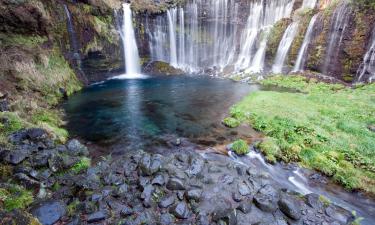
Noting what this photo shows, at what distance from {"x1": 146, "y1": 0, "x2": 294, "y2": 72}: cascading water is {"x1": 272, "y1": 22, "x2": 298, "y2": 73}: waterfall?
3108 millimetres

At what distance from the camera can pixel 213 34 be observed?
41969 mm

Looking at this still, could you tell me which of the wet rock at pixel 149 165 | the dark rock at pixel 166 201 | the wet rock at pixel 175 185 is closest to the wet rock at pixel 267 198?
the wet rock at pixel 175 185

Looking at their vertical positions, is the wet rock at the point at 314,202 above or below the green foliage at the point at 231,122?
below

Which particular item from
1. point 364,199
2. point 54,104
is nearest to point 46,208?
point 364,199

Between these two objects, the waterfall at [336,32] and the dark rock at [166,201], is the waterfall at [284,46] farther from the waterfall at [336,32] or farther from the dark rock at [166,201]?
the dark rock at [166,201]

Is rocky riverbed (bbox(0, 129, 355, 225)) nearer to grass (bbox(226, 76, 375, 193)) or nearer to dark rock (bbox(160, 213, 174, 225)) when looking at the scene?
dark rock (bbox(160, 213, 174, 225))

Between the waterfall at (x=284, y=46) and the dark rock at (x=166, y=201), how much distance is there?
29.7m

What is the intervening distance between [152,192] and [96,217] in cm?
164

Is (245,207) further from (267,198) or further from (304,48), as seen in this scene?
(304,48)

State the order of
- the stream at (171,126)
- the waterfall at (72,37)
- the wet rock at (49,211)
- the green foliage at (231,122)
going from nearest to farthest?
1. the wet rock at (49,211)
2. the stream at (171,126)
3. the green foliage at (231,122)
4. the waterfall at (72,37)

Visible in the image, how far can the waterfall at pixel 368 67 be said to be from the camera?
2323 centimetres

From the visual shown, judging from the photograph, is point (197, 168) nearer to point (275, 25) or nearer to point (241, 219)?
point (241, 219)

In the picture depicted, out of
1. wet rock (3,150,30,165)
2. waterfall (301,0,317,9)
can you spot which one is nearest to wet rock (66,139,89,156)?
wet rock (3,150,30,165)

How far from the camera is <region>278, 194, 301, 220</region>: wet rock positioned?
6.28 m
